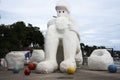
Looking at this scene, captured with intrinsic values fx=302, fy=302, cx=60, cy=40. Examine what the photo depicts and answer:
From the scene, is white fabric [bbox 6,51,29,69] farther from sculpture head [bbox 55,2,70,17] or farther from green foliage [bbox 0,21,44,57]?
green foliage [bbox 0,21,44,57]

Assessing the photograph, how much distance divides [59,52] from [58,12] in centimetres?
235

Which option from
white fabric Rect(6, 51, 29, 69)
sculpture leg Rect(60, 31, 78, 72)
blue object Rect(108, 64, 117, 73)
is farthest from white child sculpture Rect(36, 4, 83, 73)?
white fabric Rect(6, 51, 29, 69)

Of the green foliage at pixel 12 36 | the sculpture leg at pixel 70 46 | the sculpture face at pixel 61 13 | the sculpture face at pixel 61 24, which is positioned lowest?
the sculpture leg at pixel 70 46

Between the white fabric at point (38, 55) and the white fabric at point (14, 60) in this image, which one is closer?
the white fabric at point (14, 60)

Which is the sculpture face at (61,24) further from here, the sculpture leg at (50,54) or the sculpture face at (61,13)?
the sculpture face at (61,13)

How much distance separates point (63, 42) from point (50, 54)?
3.33 feet

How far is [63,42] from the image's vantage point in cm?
1581

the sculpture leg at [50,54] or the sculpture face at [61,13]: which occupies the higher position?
the sculpture face at [61,13]

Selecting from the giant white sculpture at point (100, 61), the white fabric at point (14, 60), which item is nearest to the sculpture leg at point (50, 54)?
the giant white sculpture at point (100, 61)

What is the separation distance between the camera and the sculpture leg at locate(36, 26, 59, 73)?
14227mm

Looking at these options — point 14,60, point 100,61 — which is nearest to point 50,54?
point 100,61

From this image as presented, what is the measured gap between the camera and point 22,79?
40.1 ft

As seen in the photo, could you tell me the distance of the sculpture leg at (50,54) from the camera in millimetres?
14227

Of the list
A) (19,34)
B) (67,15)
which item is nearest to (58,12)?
(67,15)
